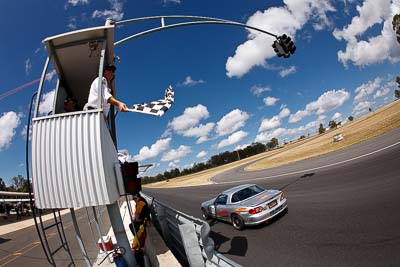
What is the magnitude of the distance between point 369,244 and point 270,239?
108 inches

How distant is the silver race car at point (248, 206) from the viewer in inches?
358

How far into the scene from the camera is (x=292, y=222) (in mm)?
8820

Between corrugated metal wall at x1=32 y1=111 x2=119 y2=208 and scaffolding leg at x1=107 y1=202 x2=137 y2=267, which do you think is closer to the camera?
corrugated metal wall at x1=32 y1=111 x2=119 y2=208

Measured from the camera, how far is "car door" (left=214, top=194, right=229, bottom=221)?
Result: 34.8ft

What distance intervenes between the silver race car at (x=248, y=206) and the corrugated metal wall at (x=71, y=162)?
22.1 ft

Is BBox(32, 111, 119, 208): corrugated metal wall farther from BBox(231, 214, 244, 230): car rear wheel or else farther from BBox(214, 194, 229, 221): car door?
BBox(214, 194, 229, 221): car door

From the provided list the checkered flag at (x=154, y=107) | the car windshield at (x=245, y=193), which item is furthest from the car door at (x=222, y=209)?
the checkered flag at (x=154, y=107)

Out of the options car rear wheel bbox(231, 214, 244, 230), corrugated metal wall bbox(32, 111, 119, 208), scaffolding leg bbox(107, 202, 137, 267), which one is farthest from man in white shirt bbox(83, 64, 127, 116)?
car rear wheel bbox(231, 214, 244, 230)

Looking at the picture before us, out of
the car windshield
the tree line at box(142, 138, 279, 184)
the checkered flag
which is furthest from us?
the tree line at box(142, 138, 279, 184)

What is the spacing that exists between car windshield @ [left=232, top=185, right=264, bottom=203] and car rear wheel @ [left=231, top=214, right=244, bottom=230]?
0.64 metres

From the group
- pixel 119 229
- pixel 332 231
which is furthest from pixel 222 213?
pixel 119 229

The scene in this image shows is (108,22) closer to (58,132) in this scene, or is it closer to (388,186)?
(58,132)

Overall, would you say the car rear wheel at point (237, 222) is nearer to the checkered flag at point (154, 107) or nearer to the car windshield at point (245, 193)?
the car windshield at point (245, 193)

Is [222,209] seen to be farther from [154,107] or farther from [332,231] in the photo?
[154,107]
